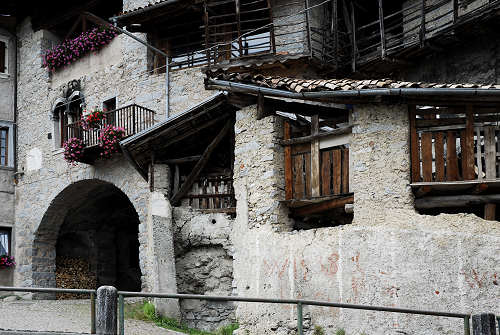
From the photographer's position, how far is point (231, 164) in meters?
14.1

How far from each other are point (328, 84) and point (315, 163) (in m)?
1.28

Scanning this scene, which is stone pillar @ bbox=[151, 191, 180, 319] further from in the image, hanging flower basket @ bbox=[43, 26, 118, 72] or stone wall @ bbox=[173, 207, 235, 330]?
hanging flower basket @ bbox=[43, 26, 118, 72]

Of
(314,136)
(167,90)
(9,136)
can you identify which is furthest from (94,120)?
(314,136)

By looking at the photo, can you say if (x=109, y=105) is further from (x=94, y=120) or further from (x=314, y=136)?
(x=314, y=136)

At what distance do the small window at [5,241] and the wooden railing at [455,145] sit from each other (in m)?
14.0

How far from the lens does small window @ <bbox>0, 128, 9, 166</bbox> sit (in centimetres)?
2183

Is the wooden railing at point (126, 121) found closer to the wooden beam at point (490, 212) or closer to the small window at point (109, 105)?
the small window at point (109, 105)

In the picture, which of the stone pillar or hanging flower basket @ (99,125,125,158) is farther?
hanging flower basket @ (99,125,125,158)

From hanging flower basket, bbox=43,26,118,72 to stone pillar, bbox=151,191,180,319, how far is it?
7181 millimetres

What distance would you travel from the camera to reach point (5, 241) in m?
21.3

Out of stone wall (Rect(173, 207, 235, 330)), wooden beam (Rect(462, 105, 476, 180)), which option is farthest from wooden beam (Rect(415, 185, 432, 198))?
stone wall (Rect(173, 207, 235, 330))

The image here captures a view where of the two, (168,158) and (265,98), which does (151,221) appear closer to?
(168,158)

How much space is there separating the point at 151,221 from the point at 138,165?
4.17ft

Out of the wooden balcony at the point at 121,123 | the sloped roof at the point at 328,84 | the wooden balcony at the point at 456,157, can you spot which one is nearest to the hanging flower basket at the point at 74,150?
the wooden balcony at the point at 121,123
